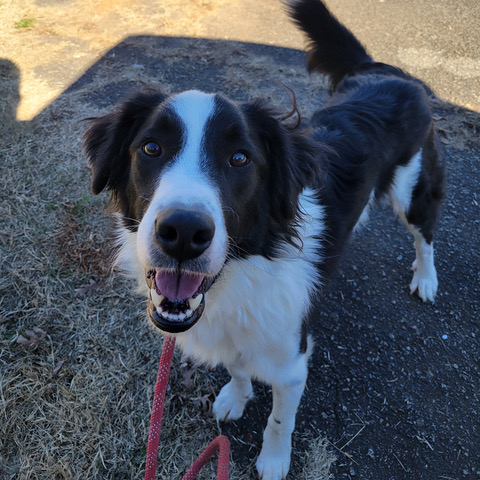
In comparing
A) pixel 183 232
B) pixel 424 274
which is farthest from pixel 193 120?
pixel 424 274

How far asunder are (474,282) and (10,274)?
3.69 m

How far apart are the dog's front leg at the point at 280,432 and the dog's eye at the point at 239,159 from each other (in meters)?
1.13

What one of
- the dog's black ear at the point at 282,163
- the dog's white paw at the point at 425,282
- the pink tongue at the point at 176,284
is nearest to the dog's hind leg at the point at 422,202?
the dog's white paw at the point at 425,282

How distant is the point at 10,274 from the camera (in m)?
3.25

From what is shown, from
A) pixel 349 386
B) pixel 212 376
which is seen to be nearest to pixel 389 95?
pixel 349 386

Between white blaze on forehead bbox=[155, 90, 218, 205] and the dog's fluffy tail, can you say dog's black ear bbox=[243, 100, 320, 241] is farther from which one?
the dog's fluffy tail

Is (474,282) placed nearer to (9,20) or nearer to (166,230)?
(166,230)

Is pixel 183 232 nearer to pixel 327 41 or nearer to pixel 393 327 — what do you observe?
pixel 393 327

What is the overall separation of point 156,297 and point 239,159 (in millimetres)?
668

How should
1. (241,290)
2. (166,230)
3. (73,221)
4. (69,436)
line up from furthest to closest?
(73,221) → (69,436) → (241,290) → (166,230)

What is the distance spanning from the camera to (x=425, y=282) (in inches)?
129

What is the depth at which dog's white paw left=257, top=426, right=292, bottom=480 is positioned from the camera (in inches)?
91.7

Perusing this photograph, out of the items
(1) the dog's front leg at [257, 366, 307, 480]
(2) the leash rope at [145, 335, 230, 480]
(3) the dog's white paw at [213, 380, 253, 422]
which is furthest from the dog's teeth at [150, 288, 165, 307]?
(3) the dog's white paw at [213, 380, 253, 422]

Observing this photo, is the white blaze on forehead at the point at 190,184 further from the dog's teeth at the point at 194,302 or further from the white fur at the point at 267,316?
the white fur at the point at 267,316
